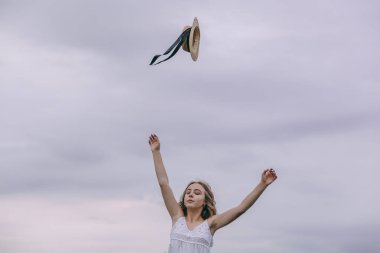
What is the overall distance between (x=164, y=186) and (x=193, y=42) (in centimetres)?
237

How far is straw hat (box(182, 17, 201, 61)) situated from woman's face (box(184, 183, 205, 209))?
201 cm

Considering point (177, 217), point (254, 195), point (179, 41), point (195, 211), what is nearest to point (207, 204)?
point (195, 211)

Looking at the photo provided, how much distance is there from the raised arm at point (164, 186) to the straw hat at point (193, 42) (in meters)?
1.60

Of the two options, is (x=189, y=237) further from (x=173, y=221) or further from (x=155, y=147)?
(x=155, y=147)

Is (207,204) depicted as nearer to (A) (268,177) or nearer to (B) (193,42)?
(A) (268,177)

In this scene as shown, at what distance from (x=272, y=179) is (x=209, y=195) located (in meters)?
1.24

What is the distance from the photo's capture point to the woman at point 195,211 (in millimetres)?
11414

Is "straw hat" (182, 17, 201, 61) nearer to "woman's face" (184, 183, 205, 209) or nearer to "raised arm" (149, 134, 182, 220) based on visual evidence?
"raised arm" (149, 134, 182, 220)

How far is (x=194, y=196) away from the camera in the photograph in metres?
12.0

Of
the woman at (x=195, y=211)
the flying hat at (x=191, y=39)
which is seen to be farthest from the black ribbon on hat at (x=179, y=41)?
the woman at (x=195, y=211)

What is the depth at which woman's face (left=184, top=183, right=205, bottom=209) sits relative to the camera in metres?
11.9

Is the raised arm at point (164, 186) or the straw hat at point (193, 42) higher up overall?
the straw hat at point (193, 42)

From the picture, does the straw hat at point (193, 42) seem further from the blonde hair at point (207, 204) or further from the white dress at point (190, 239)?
the white dress at point (190, 239)

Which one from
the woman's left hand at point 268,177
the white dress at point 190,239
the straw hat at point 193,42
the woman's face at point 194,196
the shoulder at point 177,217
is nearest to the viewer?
the woman's left hand at point 268,177
